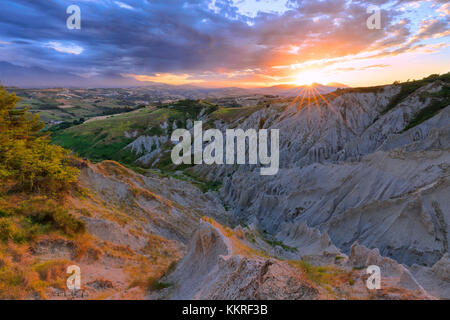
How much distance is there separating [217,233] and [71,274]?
6.27 meters

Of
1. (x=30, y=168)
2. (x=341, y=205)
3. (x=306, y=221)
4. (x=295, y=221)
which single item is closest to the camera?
(x=30, y=168)

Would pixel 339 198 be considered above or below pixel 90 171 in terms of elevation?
below

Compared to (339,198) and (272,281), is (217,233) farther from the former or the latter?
(339,198)

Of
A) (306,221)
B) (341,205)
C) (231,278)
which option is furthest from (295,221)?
(231,278)

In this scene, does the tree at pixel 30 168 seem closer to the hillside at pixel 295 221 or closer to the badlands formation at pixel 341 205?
the hillside at pixel 295 221

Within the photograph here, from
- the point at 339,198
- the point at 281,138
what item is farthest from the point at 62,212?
the point at 281,138

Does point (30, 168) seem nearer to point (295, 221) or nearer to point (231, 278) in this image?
point (231, 278)

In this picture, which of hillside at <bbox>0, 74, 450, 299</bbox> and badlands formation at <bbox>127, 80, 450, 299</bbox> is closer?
hillside at <bbox>0, 74, 450, 299</bbox>

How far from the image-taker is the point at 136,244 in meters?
14.4

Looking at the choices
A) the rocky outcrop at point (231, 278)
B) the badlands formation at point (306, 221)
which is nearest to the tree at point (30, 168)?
the badlands formation at point (306, 221)

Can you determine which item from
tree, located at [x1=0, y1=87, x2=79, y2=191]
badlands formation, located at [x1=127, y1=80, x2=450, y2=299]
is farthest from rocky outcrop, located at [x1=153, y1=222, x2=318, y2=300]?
tree, located at [x1=0, y1=87, x2=79, y2=191]

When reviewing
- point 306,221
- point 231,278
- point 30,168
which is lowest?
point 306,221

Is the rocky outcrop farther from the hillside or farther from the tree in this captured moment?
the tree

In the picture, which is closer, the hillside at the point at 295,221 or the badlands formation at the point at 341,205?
the hillside at the point at 295,221
